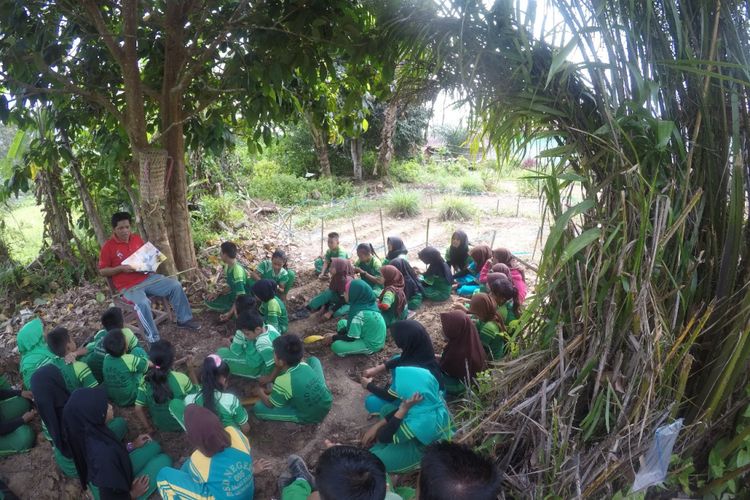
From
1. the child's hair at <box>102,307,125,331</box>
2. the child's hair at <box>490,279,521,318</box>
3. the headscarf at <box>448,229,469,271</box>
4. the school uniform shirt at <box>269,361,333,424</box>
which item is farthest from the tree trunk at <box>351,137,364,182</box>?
the school uniform shirt at <box>269,361,333,424</box>

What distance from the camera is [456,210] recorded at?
966cm

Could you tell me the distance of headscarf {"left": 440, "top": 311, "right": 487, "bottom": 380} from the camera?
361cm

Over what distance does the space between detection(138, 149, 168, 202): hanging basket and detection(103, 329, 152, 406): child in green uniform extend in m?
1.80

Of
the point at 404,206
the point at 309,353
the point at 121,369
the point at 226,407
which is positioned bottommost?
the point at 309,353

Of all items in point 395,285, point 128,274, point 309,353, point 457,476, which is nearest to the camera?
Answer: point 457,476

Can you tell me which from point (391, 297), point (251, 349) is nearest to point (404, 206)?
point (391, 297)

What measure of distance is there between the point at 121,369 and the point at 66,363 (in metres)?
0.39

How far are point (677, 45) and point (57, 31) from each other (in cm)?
524

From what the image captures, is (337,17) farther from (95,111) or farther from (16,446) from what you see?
(16,446)

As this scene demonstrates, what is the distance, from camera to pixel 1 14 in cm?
359

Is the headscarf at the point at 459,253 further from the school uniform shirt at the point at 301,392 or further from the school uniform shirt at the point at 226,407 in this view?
the school uniform shirt at the point at 226,407

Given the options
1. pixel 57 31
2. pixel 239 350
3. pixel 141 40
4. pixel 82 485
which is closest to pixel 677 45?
pixel 239 350

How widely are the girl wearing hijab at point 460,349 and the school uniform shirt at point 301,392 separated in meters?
0.98

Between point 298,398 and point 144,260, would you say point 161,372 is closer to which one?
point 298,398
